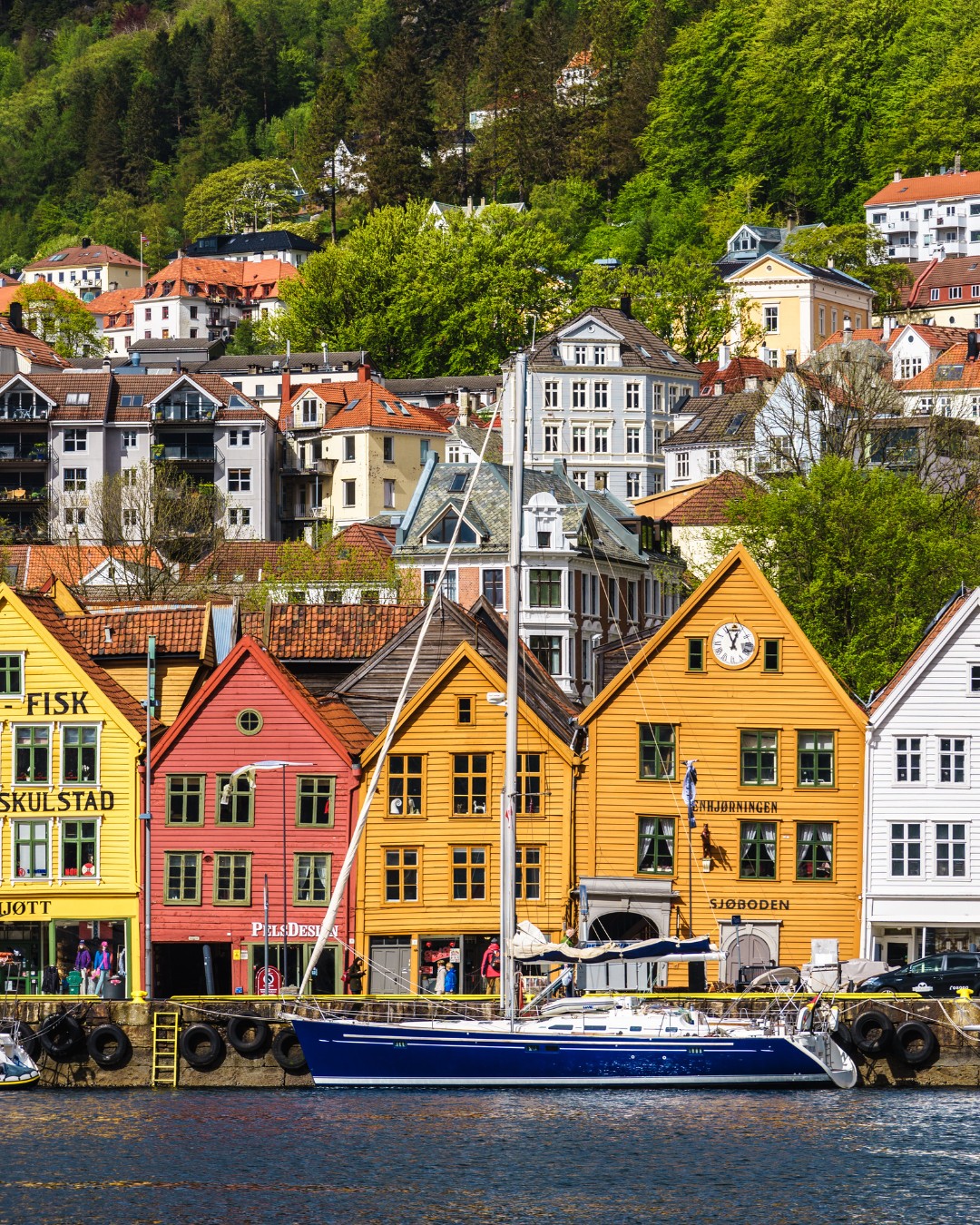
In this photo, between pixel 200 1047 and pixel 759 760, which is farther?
pixel 759 760

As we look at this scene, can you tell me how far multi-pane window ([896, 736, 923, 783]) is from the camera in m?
69.9

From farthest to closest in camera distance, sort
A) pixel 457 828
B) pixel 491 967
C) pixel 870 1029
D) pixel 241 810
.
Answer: pixel 241 810 < pixel 457 828 < pixel 491 967 < pixel 870 1029

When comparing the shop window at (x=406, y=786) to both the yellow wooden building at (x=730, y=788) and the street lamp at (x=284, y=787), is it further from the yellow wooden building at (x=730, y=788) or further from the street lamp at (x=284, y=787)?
the yellow wooden building at (x=730, y=788)

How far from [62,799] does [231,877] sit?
5.64m

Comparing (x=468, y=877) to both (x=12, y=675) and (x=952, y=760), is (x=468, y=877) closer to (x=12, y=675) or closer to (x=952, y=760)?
(x=952, y=760)

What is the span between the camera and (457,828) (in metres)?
69.1

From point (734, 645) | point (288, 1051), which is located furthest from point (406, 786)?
point (288, 1051)

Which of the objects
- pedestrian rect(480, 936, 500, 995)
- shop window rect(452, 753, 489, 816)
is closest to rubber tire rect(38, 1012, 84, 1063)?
pedestrian rect(480, 936, 500, 995)

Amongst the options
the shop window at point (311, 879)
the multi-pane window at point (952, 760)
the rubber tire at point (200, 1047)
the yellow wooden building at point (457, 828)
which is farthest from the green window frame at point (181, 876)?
the multi-pane window at point (952, 760)

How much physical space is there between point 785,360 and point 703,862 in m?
112

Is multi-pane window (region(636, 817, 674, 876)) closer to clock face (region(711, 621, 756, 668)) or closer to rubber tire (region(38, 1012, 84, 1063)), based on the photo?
clock face (region(711, 621, 756, 668))

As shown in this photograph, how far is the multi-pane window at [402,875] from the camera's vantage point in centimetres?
6881

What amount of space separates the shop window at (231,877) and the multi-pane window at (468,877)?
592cm

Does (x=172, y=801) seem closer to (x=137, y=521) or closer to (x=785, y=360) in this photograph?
(x=137, y=521)
